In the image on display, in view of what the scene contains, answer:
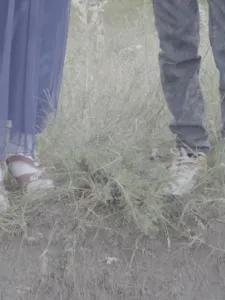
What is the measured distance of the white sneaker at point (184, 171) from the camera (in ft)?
7.48

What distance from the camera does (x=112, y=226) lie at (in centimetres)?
224

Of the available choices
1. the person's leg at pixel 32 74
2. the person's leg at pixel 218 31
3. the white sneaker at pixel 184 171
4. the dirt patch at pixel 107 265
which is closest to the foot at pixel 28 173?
the person's leg at pixel 32 74

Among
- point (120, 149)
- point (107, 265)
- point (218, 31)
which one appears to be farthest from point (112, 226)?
point (218, 31)

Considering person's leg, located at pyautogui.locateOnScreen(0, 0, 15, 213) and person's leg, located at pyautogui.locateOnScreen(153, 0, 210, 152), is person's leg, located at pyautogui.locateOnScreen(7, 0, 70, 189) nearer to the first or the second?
person's leg, located at pyautogui.locateOnScreen(0, 0, 15, 213)

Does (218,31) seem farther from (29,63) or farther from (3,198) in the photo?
(3,198)

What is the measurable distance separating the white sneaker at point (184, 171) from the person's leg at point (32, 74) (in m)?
0.41

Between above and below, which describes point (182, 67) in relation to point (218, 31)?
below

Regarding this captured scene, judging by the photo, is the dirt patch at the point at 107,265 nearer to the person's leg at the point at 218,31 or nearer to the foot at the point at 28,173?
the foot at the point at 28,173

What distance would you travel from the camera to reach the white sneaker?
2279mm

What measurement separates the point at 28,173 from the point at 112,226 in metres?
0.32

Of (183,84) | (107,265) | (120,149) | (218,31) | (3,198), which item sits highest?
(218,31)

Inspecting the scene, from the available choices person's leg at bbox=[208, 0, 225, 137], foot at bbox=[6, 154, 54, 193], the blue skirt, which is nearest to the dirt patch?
foot at bbox=[6, 154, 54, 193]

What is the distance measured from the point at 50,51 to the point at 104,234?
62 centimetres

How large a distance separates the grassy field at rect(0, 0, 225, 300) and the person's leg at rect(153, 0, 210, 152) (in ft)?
0.42
